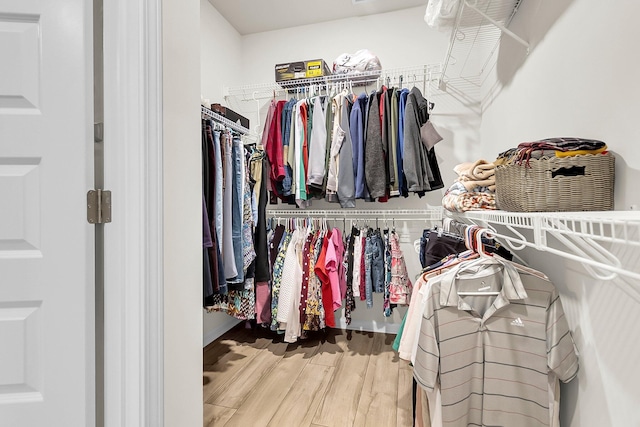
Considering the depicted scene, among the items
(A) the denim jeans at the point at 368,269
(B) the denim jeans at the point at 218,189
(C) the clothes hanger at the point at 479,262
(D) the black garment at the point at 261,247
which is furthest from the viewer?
(A) the denim jeans at the point at 368,269

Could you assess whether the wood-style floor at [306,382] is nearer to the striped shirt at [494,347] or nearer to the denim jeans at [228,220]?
the striped shirt at [494,347]

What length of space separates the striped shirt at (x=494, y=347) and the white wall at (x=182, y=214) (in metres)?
0.83

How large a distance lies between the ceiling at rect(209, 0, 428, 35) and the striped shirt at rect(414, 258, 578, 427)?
247cm

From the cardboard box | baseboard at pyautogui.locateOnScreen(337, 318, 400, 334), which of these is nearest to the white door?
the cardboard box

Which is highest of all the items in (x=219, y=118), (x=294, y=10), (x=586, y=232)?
(x=294, y=10)

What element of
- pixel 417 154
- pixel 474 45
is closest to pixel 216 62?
pixel 417 154

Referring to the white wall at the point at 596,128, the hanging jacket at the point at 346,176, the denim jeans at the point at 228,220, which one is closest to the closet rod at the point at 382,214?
the hanging jacket at the point at 346,176

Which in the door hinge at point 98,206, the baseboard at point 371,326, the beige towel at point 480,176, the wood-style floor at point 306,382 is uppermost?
the beige towel at point 480,176

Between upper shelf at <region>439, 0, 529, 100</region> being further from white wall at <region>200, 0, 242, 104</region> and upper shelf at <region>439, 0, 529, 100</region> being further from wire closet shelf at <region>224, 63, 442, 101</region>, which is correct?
white wall at <region>200, 0, 242, 104</region>

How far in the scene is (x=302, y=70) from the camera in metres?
2.58

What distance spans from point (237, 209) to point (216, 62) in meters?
1.64

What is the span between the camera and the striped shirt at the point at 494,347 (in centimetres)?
104

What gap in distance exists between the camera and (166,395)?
901 mm

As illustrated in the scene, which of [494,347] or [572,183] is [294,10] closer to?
[572,183]
